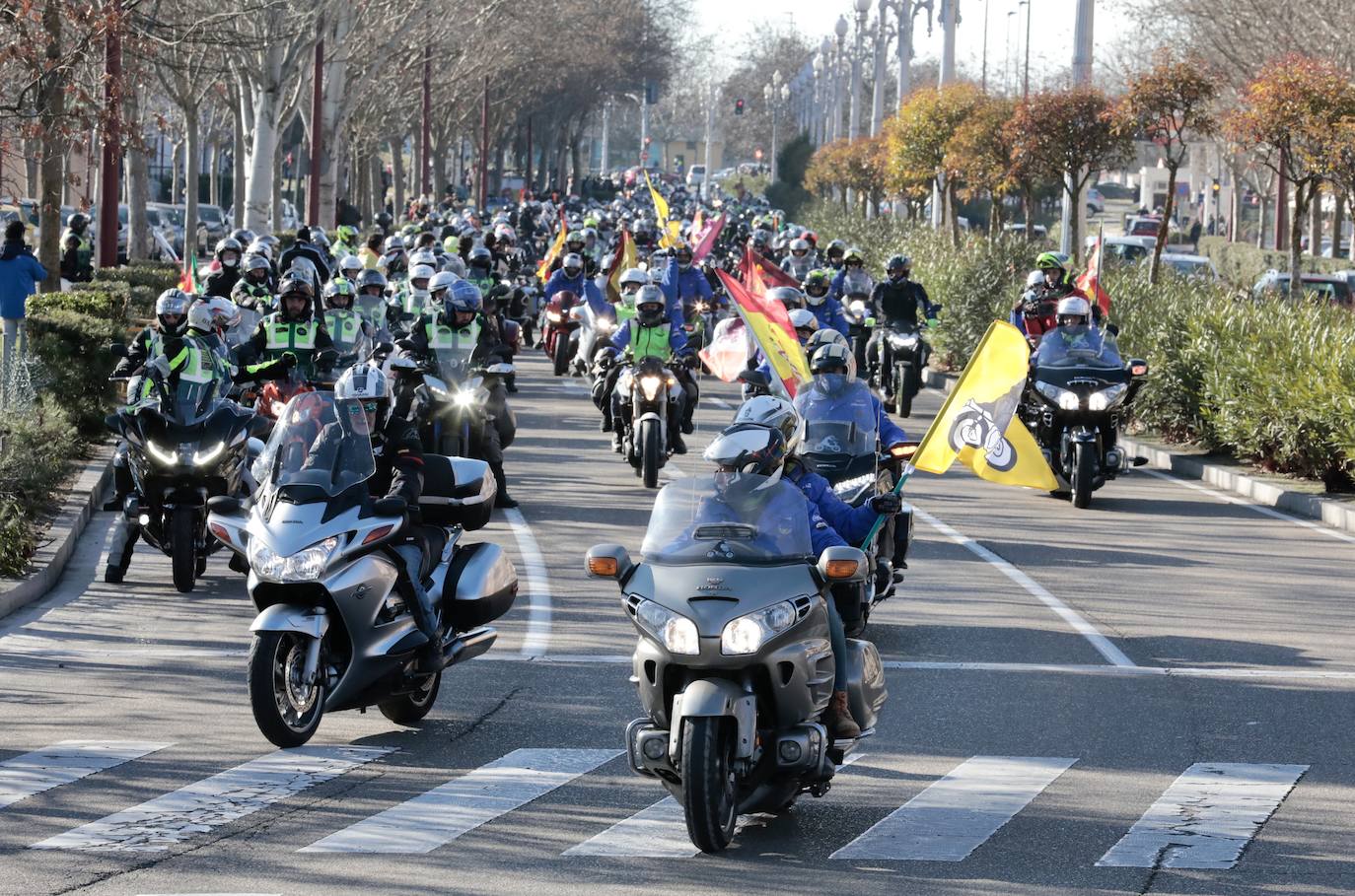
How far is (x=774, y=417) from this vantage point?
330 inches

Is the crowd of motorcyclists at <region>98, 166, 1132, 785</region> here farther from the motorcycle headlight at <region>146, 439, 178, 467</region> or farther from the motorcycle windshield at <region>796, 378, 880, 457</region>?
the motorcycle headlight at <region>146, 439, 178, 467</region>

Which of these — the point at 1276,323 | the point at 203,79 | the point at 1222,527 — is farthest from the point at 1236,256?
the point at 1222,527

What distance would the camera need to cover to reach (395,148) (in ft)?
293

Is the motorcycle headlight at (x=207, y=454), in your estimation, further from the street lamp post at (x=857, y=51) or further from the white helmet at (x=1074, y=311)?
the street lamp post at (x=857, y=51)

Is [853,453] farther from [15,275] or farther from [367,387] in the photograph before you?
[15,275]

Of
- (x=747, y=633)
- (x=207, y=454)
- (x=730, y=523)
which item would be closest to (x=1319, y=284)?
(x=207, y=454)

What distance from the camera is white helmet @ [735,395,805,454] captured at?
8.35 metres

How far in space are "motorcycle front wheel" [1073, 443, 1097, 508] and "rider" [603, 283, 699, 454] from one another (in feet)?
11.0

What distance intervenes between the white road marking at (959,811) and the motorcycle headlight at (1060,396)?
31.2ft

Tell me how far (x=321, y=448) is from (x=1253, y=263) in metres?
44.7

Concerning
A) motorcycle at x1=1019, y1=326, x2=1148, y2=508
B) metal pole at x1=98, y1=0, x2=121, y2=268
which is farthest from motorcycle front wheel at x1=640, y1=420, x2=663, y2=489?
metal pole at x1=98, y1=0, x2=121, y2=268

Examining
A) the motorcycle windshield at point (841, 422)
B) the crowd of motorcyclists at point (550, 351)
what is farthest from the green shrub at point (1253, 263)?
the motorcycle windshield at point (841, 422)

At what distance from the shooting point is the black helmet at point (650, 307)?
19484 mm

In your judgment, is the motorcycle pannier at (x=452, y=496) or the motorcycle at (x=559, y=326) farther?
the motorcycle at (x=559, y=326)
